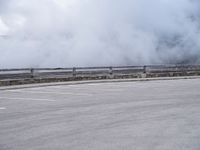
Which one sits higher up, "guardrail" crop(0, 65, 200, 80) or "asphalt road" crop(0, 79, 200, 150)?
"guardrail" crop(0, 65, 200, 80)

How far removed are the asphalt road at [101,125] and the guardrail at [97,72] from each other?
11.4 meters

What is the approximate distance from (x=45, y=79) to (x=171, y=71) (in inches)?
486

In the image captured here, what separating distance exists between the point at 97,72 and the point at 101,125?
22162mm

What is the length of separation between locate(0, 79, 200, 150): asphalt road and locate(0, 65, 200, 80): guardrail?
447 inches

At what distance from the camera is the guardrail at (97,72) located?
27.1 metres

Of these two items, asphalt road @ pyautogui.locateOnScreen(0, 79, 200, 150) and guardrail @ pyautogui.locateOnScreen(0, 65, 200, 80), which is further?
guardrail @ pyautogui.locateOnScreen(0, 65, 200, 80)

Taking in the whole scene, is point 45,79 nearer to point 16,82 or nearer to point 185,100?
point 16,82

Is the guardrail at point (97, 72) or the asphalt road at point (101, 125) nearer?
the asphalt road at point (101, 125)

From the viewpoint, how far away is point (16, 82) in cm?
2580

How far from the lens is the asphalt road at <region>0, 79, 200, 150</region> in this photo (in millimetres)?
8141

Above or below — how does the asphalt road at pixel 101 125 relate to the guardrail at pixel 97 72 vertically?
below

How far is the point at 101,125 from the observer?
10258 millimetres

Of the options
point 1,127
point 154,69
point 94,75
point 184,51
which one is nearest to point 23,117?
point 1,127

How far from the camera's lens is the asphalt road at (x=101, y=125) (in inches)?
320
